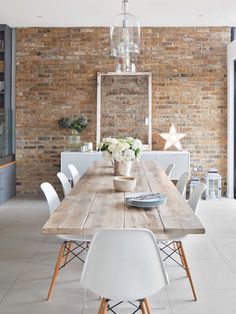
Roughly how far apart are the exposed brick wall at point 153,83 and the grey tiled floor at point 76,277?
2430 mm

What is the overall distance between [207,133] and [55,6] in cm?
343

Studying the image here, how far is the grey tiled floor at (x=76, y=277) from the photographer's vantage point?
2971 millimetres

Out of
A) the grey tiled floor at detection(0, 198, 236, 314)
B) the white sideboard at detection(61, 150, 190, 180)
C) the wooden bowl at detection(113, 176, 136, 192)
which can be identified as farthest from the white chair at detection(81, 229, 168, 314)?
the white sideboard at detection(61, 150, 190, 180)

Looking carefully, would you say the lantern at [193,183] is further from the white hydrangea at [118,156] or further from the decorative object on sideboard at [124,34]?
the white hydrangea at [118,156]

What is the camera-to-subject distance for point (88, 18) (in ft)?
23.1

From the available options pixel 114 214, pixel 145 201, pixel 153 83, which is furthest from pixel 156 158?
pixel 114 214

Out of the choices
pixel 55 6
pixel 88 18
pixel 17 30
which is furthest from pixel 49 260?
pixel 17 30

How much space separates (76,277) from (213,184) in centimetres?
439

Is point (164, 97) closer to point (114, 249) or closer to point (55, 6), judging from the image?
point (55, 6)

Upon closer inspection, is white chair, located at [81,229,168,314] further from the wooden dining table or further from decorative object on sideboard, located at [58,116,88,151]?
decorative object on sideboard, located at [58,116,88,151]

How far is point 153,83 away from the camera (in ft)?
25.0

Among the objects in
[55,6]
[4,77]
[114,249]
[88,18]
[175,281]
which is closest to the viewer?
[114,249]

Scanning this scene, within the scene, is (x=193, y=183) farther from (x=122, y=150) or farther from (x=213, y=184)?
(x=122, y=150)

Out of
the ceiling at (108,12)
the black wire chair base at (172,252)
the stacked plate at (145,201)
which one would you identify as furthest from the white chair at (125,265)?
the ceiling at (108,12)
